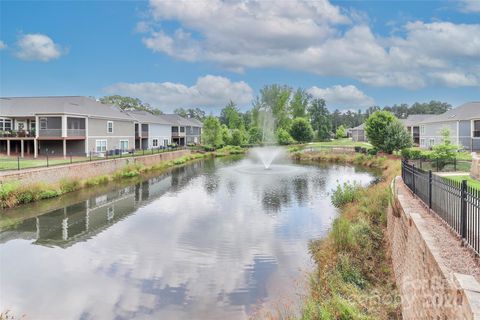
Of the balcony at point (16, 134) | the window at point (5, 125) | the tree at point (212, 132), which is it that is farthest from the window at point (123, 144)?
the tree at point (212, 132)

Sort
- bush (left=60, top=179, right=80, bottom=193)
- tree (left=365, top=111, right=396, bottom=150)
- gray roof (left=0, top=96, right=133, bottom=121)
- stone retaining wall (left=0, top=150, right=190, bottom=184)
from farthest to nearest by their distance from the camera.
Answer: tree (left=365, top=111, right=396, bottom=150)
gray roof (left=0, top=96, right=133, bottom=121)
bush (left=60, top=179, right=80, bottom=193)
stone retaining wall (left=0, top=150, right=190, bottom=184)

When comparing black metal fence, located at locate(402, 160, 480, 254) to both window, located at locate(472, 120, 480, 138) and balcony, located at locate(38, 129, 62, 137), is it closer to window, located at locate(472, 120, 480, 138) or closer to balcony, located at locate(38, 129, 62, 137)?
balcony, located at locate(38, 129, 62, 137)

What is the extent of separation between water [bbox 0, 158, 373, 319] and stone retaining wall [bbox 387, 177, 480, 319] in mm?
3319

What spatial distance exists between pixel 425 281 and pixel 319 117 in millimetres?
105543

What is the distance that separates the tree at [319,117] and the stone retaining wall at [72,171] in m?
64.6

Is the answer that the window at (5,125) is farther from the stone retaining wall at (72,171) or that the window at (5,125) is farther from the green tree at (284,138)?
the green tree at (284,138)

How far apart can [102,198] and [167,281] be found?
52.2 feet

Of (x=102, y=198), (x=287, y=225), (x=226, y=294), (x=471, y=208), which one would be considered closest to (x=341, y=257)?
(x=226, y=294)

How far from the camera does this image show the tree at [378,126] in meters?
47.2

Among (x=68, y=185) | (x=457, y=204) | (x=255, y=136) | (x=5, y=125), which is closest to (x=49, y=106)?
(x=5, y=125)

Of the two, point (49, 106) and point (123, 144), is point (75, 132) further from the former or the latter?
point (123, 144)

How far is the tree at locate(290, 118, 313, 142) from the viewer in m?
82.1

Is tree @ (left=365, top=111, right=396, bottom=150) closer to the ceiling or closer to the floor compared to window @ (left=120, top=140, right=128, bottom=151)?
closer to the ceiling

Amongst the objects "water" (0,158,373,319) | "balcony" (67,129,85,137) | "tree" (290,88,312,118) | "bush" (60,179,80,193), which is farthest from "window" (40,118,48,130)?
"tree" (290,88,312,118)
